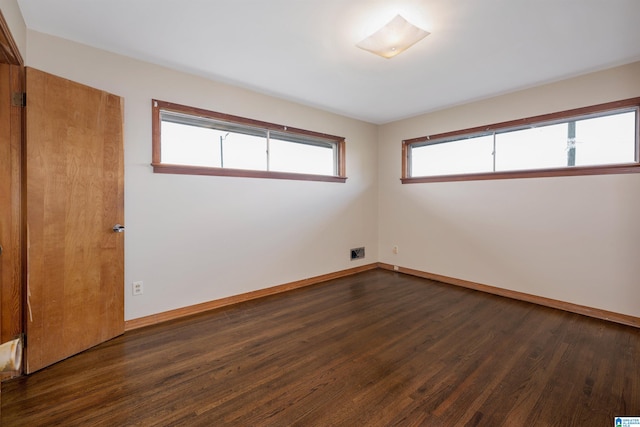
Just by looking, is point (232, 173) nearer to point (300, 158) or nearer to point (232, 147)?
point (232, 147)

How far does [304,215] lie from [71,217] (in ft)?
7.77

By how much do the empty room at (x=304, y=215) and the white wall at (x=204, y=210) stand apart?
0.8 inches

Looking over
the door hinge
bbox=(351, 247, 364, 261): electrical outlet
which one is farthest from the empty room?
bbox=(351, 247, 364, 261): electrical outlet

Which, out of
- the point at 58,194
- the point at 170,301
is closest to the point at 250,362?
the point at 170,301

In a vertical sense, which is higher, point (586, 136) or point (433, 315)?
point (586, 136)

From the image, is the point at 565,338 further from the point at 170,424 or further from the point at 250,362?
the point at 170,424

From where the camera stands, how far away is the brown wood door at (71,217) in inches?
76.1

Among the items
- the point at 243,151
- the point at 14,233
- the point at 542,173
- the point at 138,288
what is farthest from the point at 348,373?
the point at 542,173

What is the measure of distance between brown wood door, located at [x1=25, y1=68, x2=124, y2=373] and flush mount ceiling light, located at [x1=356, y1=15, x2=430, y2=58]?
2127 millimetres

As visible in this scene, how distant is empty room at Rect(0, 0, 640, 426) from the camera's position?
178 cm

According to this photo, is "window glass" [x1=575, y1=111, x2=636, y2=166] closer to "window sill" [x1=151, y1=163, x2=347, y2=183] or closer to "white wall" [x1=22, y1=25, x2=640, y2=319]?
"white wall" [x1=22, y1=25, x2=640, y2=319]

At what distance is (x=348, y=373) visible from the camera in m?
1.91

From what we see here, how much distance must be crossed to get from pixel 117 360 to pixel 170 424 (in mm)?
902

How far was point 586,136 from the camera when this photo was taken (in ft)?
9.64
